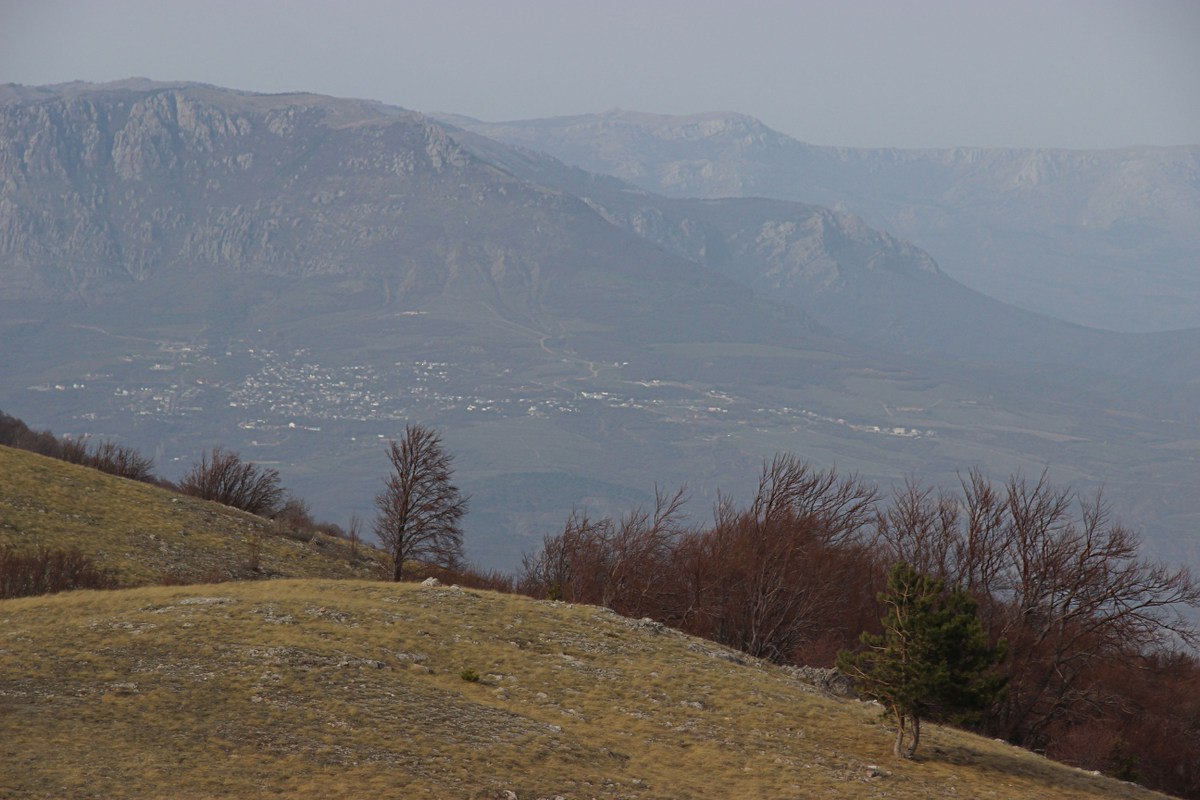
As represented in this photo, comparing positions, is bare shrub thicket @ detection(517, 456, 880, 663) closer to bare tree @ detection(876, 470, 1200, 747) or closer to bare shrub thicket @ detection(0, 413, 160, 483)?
bare tree @ detection(876, 470, 1200, 747)

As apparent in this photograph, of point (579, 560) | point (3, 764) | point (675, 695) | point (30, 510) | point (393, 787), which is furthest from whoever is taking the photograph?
point (579, 560)

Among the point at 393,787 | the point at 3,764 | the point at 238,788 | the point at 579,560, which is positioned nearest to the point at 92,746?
the point at 3,764

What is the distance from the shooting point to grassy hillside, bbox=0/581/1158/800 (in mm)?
20750

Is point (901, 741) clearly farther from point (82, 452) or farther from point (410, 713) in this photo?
point (82, 452)

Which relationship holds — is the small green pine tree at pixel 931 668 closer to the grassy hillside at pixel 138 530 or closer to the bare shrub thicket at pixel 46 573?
the bare shrub thicket at pixel 46 573

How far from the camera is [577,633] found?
33469 millimetres

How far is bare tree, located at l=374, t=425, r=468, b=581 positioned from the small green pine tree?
28484 mm

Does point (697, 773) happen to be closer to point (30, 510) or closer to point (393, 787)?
point (393, 787)

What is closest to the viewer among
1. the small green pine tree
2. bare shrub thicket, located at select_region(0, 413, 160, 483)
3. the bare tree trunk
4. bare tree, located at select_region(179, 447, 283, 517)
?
the small green pine tree

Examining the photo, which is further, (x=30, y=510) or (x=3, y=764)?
(x=30, y=510)

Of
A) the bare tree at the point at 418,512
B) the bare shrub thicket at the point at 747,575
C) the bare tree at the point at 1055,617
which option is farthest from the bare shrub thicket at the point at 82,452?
the bare tree at the point at 1055,617

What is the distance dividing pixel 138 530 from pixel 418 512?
12830mm

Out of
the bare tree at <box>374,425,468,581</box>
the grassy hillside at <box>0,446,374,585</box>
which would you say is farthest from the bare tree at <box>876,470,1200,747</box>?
the grassy hillside at <box>0,446,374,585</box>

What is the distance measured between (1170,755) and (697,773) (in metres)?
32.4
